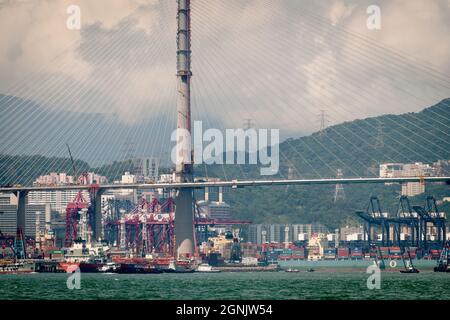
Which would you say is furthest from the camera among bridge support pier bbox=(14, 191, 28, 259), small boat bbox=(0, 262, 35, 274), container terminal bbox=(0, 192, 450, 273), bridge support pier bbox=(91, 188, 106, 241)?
bridge support pier bbox=(91, 188, 106, 241)

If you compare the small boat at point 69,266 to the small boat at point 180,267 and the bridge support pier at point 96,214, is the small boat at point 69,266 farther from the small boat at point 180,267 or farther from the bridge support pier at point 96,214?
the bridge support pier at point 96,214

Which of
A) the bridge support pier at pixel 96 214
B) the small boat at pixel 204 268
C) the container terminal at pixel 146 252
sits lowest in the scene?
the small boat at pixel 204 268

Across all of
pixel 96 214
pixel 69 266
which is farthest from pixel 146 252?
pixel 69 266

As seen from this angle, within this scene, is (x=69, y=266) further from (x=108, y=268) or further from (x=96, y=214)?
(x=96, y=214)

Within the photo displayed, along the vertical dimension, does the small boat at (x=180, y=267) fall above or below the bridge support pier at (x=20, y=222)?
below

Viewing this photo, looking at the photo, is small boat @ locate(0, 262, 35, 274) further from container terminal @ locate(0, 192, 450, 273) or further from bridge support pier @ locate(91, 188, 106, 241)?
bridge support pier @ locate(91, 188, 106, 241)

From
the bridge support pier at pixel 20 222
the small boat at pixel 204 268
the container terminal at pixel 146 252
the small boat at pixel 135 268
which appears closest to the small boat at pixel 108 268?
the container terminal at pixel 146 252

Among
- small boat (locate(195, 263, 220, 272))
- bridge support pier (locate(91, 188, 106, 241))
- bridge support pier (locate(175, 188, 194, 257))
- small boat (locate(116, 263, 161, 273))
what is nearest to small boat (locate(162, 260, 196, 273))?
bridge support pier (locate(175, 188, 194, 257))

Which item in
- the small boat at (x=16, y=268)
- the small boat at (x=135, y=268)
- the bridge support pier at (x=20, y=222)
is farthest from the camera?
the bridge support pier at (x=20, y=222)
